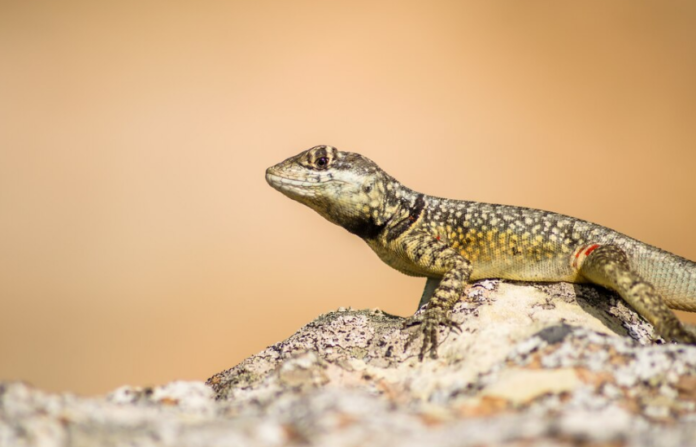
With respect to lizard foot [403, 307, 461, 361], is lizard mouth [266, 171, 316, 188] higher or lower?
higher

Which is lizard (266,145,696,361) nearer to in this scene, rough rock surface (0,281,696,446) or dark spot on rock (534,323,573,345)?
rough rock surface (0,281,696,446)

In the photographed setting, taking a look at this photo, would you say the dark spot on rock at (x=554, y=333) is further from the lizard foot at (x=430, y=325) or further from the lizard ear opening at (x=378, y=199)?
the lizard ear opening at (x=378, y=199)

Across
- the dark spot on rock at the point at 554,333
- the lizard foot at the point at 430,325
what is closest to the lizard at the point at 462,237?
the lizard foot at the point at 430,325

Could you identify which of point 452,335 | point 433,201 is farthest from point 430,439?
point 433,201

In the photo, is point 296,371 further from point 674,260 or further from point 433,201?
point 674,260

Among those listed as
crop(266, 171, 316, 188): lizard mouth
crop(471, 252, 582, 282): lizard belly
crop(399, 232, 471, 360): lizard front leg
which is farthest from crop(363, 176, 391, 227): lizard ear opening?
crop(471, 252, 582, 282): lizard belly

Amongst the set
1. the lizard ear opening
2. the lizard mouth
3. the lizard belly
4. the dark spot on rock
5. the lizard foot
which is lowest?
the lizard foot

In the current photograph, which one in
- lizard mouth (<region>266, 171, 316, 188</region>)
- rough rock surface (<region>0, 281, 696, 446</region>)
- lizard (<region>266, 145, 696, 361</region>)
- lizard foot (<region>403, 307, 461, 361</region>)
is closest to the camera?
rough rock surface (<region>0, 281, 696, 446</region>)
